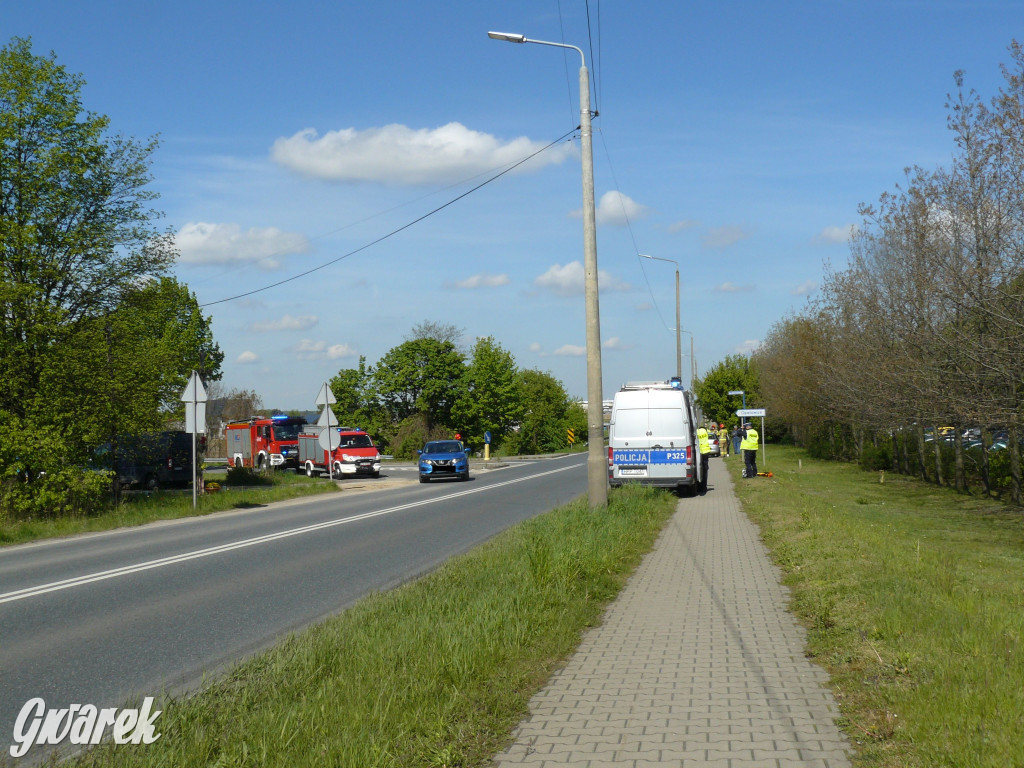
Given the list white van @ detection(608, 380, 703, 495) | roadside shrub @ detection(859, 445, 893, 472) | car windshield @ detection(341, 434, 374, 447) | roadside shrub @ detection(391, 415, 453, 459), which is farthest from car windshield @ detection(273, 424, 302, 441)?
white van @ detection(608, 380, 703, 495)

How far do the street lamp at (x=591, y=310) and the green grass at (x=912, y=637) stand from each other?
286 cm

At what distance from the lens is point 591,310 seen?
A: 15547mm

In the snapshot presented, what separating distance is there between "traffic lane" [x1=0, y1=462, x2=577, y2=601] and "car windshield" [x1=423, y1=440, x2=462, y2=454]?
1082cm

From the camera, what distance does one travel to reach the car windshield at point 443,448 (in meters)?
35.6

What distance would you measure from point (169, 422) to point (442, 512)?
8.60m

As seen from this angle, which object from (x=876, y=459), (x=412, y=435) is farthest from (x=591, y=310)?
(x=412, y=435)

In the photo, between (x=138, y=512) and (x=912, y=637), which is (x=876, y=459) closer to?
(x=138, y=512)

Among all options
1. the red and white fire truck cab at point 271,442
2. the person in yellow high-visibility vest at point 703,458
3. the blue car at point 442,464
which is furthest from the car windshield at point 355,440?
the person in yellow high-visibility vest at point 703,458

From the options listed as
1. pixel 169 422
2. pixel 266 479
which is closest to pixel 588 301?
pixel 169 422

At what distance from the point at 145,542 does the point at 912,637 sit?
13030 millimetres

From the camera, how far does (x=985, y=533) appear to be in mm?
17953

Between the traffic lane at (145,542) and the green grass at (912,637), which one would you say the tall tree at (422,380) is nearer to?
the traffic lane at (145,542)

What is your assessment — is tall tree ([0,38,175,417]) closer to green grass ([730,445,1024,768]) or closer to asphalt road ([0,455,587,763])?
asphalt road ([0,455,587,763])

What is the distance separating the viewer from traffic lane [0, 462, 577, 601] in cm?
1218
